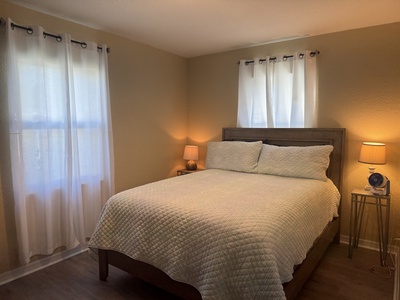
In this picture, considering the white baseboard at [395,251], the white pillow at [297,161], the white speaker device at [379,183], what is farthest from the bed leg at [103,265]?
the white speaker device at [379,183]

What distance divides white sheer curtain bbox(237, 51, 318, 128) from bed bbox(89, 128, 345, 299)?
1.69ft

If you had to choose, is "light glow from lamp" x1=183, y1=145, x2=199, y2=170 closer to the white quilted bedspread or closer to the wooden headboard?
the wooden headboard

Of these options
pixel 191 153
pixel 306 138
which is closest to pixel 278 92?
pixel 306 138

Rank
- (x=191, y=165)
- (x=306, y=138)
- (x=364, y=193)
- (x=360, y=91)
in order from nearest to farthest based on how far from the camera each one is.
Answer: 1. (x=364, y=193)
2. (x=360, y=91)
3. (x=306, y=138)
4. (x=191, y=165)

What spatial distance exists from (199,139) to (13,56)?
2.52 m

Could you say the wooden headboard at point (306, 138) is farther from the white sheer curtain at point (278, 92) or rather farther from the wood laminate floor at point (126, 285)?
the wood laminate floor at point (126, 285)

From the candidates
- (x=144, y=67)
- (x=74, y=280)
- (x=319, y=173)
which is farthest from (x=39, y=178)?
A: (x=319, y=173)

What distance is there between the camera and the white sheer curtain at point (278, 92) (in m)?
3.01

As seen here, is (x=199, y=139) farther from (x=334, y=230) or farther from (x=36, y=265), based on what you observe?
(x=36, y=265)

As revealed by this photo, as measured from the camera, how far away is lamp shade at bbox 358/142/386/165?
2.46m

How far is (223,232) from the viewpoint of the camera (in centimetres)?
147

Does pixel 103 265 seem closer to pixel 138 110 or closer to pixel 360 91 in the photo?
pixel 138 110

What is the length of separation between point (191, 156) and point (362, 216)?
2.23 meters

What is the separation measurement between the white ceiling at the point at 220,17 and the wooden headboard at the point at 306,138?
110 cm
